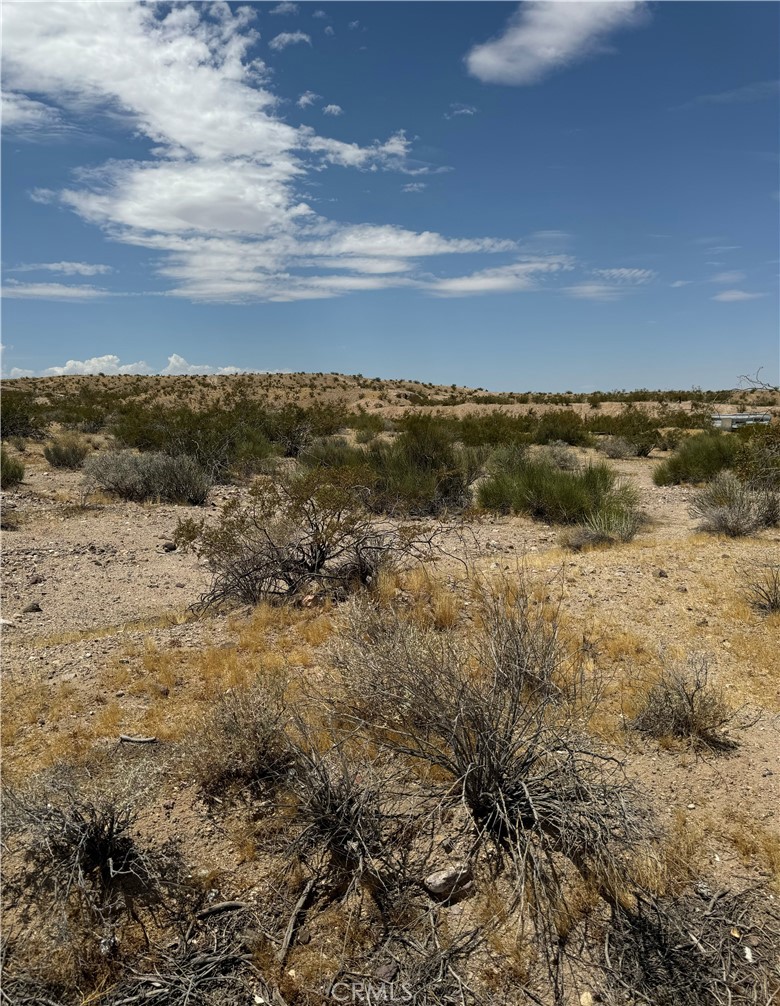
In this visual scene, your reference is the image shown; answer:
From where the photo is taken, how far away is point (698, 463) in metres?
18.5

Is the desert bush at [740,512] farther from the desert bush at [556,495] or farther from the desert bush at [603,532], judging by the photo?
the desert bush at [556,495]

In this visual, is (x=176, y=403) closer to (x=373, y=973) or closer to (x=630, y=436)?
(x=630, y=436)

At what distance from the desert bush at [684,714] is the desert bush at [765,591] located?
2.72m

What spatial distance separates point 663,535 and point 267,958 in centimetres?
1070

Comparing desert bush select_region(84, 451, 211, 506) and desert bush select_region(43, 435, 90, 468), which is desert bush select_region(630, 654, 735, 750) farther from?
desert bush select_region(43, 435, 90, 468)

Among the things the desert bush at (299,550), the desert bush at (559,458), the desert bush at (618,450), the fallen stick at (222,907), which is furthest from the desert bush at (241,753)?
the desert bush at (618,450)

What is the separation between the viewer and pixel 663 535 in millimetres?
12250

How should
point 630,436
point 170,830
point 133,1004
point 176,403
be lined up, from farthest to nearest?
point 176,403 → point 630,436 → point 170,830 → point 133,1004

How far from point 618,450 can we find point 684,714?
21536 mm

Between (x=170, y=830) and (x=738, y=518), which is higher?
(x=738, y=518)

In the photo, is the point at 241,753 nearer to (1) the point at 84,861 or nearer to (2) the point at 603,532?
(1) the point at 84,861

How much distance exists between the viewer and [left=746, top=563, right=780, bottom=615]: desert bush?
7454 millimetres

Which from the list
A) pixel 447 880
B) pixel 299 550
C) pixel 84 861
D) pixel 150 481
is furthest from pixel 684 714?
pixel 150 481

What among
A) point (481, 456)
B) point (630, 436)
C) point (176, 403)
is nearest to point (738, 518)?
point (481, 456)
